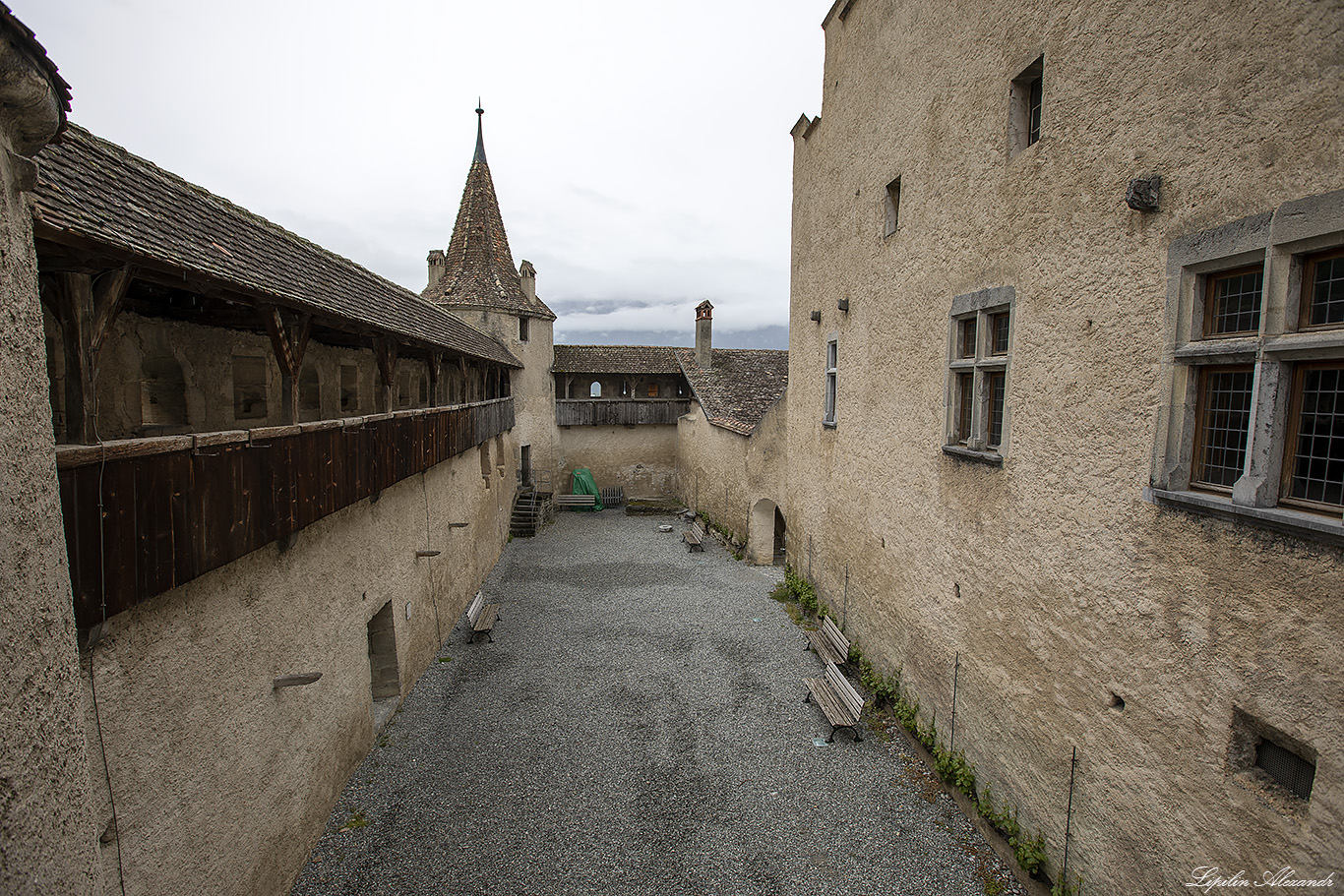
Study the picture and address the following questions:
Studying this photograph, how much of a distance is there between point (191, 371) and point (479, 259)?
16829 millimetres

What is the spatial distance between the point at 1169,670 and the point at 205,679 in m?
6.73

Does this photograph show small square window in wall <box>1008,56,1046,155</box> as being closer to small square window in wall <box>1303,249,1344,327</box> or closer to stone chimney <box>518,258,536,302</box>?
small square window in wall <box>1303,249,1344,327</box>

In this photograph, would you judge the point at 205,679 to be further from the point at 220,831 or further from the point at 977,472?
the point at 977,472

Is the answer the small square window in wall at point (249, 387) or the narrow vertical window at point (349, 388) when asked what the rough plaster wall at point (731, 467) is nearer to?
the narrow vertical window at point (349, 388)

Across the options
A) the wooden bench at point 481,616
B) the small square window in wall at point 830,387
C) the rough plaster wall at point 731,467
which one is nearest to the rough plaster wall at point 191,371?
the wooden bench at point 481,616

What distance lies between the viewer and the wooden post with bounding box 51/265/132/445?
325cm

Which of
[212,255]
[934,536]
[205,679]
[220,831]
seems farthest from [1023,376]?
[220,831]

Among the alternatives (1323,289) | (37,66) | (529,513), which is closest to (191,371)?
(37,66)

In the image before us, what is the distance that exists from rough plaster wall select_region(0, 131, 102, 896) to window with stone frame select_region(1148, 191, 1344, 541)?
19.6 feet

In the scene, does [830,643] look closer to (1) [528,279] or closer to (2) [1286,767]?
(2) [1286,767]

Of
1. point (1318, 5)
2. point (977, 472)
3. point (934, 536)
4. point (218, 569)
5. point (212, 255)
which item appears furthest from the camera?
point (934, 536)

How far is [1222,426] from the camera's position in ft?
12.6

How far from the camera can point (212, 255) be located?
4.30 meters

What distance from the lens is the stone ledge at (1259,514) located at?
10.0ft
